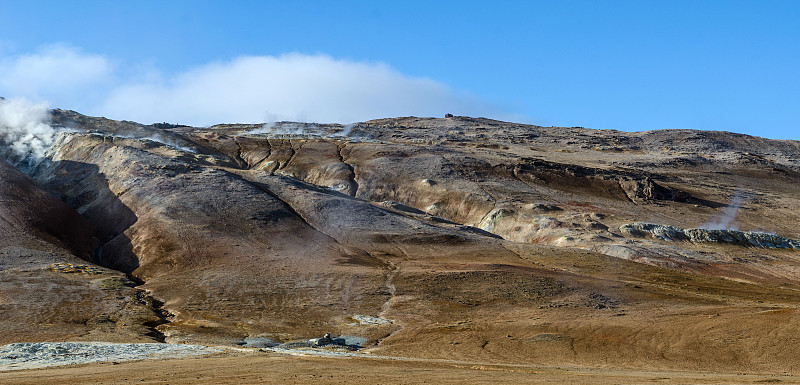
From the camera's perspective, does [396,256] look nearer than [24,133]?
Yes

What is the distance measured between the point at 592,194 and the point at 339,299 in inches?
2115

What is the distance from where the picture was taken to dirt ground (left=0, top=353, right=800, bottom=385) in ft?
69.2

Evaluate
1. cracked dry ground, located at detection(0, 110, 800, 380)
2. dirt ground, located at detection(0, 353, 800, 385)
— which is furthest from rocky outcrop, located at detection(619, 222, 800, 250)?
dirt ground, located at detection(0, 353, 800, 385)

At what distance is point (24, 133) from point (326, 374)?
7687 centimetres

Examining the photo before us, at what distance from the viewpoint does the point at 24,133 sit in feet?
285

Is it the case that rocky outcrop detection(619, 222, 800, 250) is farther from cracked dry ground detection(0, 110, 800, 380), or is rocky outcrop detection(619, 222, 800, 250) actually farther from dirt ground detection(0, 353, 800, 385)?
dirt ground detection(0, 353, 800, 385)

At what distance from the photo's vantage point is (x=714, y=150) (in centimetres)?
13950

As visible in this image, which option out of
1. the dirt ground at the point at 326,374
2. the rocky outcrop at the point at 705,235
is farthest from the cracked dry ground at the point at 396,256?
the dirt ground at the point at 326,374

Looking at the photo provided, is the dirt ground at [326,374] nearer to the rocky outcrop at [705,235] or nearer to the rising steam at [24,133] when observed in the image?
the rocky outcrop at [705,235]

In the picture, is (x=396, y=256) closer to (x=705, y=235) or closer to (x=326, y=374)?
(x=705, y=235)

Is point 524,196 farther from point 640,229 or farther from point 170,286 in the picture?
point 170,286

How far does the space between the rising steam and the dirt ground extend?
213 feet

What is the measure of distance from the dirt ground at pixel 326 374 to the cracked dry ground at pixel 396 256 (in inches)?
188

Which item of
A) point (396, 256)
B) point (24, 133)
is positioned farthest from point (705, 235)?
point (24, 133)
